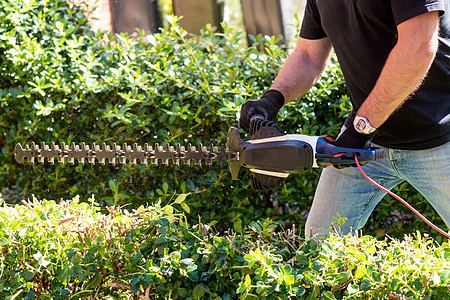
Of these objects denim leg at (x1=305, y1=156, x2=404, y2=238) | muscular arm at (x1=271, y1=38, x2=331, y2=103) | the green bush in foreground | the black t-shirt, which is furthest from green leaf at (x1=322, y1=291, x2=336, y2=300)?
muscular arm at (x1=271, y1=38, x2=331, y2=103)

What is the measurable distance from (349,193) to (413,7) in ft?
2.94

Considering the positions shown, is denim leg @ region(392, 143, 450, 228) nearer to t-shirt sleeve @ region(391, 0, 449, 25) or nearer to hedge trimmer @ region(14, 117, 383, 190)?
hedge trimmer @ region(14, 117, 383, 190)

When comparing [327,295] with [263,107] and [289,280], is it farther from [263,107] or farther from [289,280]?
[263,107]

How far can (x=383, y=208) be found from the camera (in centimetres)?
340

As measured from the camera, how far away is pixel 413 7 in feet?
5.45

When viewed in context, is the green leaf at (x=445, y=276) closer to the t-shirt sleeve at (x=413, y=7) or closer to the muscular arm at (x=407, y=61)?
the muscular arm at (x=407, y=61)

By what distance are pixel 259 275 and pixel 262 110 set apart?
2.84ft

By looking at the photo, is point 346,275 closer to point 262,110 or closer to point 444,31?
point 262,110

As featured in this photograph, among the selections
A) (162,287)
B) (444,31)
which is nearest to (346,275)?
(162,287)

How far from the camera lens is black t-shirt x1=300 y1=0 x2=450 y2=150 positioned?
1949mm

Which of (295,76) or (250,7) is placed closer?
(295,76)

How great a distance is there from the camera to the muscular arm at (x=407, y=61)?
168cm

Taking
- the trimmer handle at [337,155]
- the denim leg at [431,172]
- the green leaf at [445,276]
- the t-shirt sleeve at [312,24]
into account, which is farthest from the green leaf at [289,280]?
the t-shirt sleeve at [312,24]

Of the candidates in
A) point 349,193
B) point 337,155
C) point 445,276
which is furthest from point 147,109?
point 445,276
